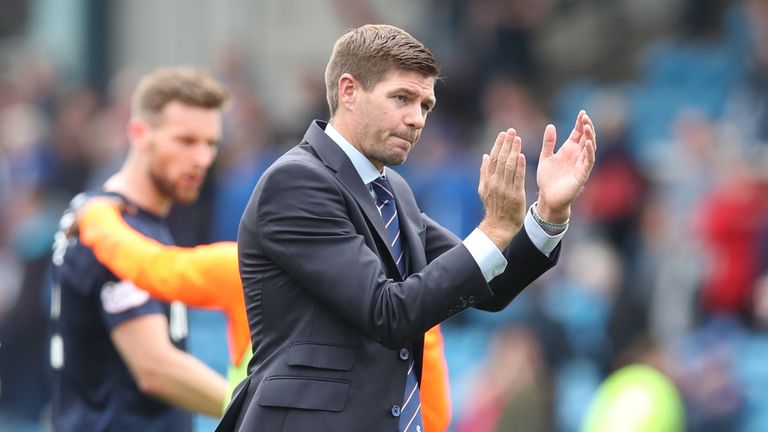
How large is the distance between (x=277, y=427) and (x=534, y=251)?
0.83 metres

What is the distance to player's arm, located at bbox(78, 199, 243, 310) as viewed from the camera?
15.7 ft

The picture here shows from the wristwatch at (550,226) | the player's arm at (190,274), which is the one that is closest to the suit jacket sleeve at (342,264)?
the wristwatch at (550,226)

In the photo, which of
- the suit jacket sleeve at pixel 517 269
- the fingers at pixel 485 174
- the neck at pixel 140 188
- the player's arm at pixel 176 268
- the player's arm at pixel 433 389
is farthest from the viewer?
the neck at pixel 140 188

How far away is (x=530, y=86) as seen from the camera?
1325 centimetres

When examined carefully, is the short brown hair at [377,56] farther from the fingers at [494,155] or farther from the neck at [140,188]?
Answer: the neck at [140,188]

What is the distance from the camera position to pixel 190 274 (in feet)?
15.7

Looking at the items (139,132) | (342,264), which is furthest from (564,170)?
(139,132)

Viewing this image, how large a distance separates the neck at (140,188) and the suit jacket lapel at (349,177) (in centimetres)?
169

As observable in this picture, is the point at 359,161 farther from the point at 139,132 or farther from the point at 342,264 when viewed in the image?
the point at 139,132

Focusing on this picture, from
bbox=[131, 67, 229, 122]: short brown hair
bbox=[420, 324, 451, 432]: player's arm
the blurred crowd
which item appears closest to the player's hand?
bbox=[420, 324, 451, 432]: player's arm

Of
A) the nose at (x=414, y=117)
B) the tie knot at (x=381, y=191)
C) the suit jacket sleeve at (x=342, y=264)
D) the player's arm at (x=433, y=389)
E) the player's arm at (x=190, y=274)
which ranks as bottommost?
the player's arm at (x=433, y=389)

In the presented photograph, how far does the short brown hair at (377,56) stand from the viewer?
375cm

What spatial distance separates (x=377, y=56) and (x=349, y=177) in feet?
1.05

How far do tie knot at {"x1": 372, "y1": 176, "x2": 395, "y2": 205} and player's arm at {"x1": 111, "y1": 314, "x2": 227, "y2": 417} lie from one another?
1363 millimetres
